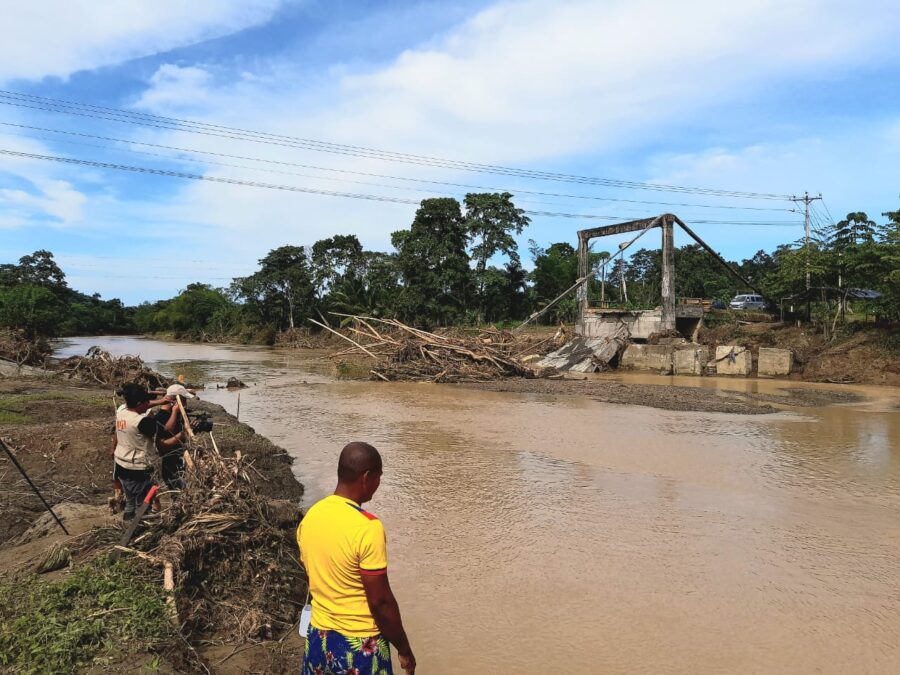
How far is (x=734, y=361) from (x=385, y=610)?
74.9 ft

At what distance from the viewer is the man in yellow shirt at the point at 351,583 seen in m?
2.31

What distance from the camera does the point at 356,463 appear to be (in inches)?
96.6

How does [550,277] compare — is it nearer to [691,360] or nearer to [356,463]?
[691,360]

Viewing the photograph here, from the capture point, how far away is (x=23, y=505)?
6.05 m

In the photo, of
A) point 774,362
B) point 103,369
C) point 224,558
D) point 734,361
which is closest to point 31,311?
point 103,369

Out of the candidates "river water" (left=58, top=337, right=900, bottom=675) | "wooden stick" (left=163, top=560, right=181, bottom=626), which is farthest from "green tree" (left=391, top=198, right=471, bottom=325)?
"wooden stick" (left=163, top=560, right=181, bottom=626)

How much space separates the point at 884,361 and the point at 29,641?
23.4 m

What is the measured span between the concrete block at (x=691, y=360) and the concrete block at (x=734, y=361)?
0.57 m

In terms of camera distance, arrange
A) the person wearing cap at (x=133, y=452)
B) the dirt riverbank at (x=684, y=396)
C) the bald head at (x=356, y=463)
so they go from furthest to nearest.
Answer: the dirt riverbank at (x=684, y=396) < the person wearing cap at (x=133, y=452) < the bald head at (x=356, y=463)

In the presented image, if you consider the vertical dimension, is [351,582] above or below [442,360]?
above

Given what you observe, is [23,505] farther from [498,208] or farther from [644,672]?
[498,208]

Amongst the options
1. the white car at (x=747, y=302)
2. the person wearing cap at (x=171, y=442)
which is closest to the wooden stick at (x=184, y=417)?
the person wearing cap at (x=171, y=442)

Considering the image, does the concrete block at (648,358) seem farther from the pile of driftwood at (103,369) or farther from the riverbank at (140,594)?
the riverbank at (140,594)

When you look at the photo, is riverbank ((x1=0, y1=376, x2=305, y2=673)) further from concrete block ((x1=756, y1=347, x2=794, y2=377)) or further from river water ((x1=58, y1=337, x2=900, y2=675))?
concrete block ((x1=756, y1=347, x2=794, y2=377))
